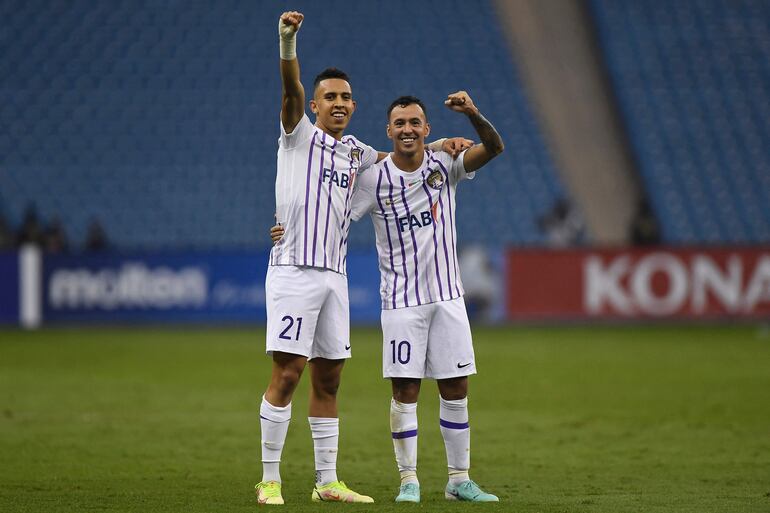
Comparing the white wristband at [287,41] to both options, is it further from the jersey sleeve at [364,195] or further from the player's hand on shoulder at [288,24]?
the jersey sleeve at [364,195]

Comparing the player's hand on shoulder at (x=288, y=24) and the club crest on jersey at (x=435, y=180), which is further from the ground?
the player's hand on shoulder at (x=288, y=24)

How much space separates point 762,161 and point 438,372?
70.5 feet

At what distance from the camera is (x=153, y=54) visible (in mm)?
27781

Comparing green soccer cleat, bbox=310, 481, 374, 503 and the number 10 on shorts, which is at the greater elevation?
the number 10 on shorts

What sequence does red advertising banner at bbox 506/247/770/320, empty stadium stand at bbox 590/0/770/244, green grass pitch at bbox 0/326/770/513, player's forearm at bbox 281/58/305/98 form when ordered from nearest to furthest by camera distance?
player's forearm at bbox 281/58/305/98, green grass pitch at bbox 0/326/770/513, red advertising banner at bbox 506/247/770/320, empty stadium stand at bbox 590/0/770/244

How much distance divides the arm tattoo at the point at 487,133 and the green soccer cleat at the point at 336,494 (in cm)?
202

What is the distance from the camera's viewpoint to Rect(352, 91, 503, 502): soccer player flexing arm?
6.75 m

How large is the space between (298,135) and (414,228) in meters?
0.84

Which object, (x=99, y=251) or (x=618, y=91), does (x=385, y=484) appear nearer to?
(x=99, y=251)

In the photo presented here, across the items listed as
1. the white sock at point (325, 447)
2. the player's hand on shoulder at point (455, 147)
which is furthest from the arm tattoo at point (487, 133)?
the white sock at point (325, 447)

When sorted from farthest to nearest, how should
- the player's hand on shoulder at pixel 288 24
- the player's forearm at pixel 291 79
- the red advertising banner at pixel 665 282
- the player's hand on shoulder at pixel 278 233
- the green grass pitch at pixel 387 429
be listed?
the red advertising banner at pixel 665 282
the green grass pitch at pixel 387 429
the player's hand on shoulder at pixel 278 233
the player's forearm at pixel 291 79
the player's hand on shoulder at pixel 288 24

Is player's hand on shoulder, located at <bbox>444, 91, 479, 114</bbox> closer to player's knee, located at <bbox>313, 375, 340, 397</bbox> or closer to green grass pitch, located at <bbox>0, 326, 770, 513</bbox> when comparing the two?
player's knee, located at <bbox>313, 375, 340, 397</bbox>

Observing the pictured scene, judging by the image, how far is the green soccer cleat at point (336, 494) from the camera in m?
6.52

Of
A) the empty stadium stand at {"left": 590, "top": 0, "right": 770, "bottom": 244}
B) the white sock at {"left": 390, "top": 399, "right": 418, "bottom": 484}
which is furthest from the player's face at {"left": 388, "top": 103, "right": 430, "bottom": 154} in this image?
the empty stadium stand at {"left": 590, "top": 0, "right": 770, "bottom": 244}
